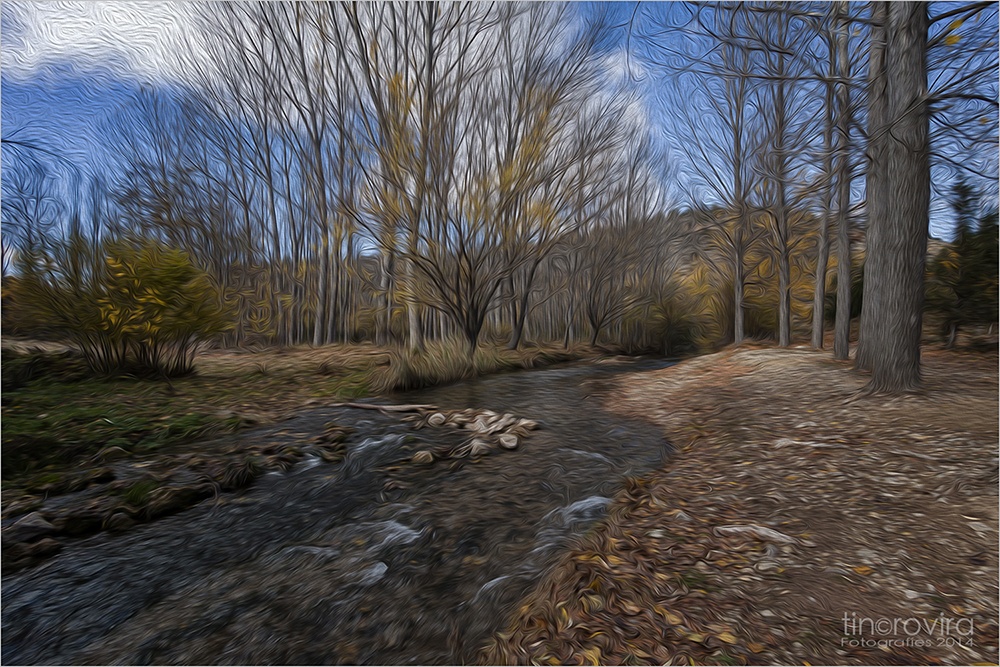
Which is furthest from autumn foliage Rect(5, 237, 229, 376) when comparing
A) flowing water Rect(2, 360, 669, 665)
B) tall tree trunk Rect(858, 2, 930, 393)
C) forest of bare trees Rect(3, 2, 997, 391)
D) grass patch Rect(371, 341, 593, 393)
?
tall tree trunk Rect(858, 2, 930, 393)

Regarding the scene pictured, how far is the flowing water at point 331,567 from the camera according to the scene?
164 cm

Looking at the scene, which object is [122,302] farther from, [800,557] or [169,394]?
[800,557]

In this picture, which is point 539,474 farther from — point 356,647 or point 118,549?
point 118,549

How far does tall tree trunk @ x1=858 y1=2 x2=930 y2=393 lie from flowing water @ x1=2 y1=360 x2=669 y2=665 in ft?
7.43

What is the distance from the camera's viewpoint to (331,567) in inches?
82.3

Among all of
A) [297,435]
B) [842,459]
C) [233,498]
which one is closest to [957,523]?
[842,459]

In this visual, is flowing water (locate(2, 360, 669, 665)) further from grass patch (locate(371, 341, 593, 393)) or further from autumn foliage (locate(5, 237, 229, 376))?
autumn foliage (locate(5, 237, 229, 376))

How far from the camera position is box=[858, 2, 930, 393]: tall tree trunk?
3430 mm

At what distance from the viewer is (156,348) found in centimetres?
475

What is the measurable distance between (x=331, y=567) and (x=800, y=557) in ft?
7.21

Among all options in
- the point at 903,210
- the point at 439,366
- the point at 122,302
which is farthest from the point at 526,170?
the point at 122,302

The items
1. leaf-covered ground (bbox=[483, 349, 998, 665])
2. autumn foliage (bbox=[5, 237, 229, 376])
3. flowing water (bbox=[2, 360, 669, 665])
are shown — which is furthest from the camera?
autumn foliage (bbox=[5, 237, 229, 376])

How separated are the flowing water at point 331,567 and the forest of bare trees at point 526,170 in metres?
3.15

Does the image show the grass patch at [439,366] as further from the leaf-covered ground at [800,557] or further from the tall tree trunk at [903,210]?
the tall tree trunk at [903,210]
